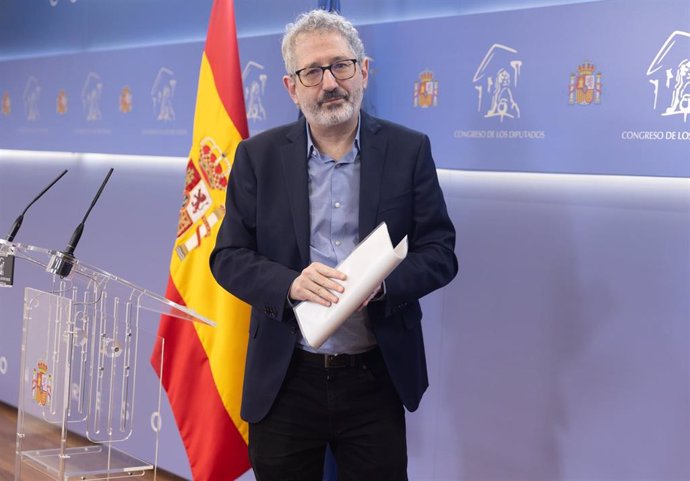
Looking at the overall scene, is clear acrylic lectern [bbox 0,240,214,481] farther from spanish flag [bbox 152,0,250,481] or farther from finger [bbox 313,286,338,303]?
spanish flag [bbox 152,0,250,481]

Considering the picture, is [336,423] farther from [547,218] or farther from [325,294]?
[547,218]

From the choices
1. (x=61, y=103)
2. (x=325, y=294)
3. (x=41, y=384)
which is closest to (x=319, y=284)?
(x=325, y=294)

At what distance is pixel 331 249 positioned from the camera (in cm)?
225

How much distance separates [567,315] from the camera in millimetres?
2832

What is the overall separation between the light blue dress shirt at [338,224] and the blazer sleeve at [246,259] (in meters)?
0.14

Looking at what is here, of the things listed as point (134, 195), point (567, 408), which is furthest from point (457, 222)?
point (134, 195)

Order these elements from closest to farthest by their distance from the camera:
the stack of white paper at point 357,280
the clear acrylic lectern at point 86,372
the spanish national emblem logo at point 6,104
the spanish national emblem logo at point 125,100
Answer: the stack of white paper at point 357,280 < the clear acrylic lectern at point 86,372 < the spanish national emblem logo at point 125,100 < the spanish national emblem logo at point 6,104

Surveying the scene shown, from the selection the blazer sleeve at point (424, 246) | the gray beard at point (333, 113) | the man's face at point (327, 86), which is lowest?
the blazer sleeve at point (424, 246)

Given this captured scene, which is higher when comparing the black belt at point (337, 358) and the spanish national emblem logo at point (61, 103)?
the spanish national emblem logo at point (61, 103)

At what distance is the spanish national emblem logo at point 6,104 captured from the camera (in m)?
5.34

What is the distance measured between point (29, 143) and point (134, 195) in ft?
3.48

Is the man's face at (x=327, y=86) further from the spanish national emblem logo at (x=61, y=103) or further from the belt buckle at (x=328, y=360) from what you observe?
the spanish national emblem logo at (x=61, y=103)

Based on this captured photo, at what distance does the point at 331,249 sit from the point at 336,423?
0.45m

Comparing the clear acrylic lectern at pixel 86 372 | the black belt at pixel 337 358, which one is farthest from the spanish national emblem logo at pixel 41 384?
the black belt at pixel 337 358
